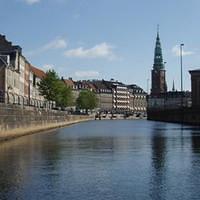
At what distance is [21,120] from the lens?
7175 centimetres

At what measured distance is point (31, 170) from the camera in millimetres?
29375

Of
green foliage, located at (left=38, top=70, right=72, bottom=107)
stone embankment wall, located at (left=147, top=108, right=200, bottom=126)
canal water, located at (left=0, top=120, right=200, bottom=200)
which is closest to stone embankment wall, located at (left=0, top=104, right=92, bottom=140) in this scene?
canal water, located at (left=0, top=120, right=200, bottom=200)

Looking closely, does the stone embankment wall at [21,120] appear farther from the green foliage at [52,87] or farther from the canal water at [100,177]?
the green foliage at [52,87]

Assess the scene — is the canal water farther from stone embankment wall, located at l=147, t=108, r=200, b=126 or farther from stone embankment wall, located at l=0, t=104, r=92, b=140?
stone embankment wall, located at l=147, t=108, r=200, b=126

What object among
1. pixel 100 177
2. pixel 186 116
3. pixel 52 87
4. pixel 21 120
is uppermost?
pixel 52 87

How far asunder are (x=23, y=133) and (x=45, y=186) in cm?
5034

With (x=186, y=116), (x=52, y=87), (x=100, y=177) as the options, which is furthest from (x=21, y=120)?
(x=186, y=116)

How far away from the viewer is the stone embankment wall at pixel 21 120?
5806cm

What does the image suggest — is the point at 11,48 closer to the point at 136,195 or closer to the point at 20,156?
the point at 20,156

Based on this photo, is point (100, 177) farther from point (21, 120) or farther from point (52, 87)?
point (52, 87)

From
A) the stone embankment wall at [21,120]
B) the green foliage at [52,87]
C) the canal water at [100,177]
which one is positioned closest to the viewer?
the canal water at [100,177]

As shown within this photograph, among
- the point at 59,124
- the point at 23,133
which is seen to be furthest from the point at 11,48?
the point at 23,133

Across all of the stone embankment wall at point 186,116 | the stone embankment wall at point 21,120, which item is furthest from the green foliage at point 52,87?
the stone embankment wall at point 21,120

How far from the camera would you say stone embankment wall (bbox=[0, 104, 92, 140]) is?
190 feet
